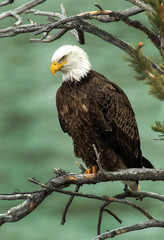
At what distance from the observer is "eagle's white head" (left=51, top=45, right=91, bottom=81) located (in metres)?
3.18

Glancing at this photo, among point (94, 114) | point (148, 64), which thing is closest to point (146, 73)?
point (148, 64)

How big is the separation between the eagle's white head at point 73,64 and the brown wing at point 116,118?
90mm

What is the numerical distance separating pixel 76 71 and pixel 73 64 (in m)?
0.07

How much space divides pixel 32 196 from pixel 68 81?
2.84 feet

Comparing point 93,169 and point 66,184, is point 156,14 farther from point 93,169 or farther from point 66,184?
point 93,169

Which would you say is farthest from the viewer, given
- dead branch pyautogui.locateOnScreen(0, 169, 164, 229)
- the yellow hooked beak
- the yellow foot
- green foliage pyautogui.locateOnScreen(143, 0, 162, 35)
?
the yellow foot

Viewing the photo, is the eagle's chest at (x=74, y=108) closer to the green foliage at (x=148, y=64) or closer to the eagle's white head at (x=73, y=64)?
the eagle's white head at (x=73, y=64)

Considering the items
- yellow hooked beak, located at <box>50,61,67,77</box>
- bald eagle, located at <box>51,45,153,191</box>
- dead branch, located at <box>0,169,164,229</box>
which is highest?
yellow hooked beak, located at <box>50,61,67,77</box>

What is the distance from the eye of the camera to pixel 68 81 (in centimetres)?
328

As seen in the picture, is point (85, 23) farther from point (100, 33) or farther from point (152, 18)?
point (152, 18)

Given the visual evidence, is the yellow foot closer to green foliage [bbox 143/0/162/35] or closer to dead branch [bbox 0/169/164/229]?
dead branch [bbox 0/169/164/229]

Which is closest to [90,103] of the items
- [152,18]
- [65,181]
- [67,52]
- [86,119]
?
[86,119]

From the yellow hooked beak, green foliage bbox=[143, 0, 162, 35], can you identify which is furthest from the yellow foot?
green foliage bbox=[143, 0, 162, 35]

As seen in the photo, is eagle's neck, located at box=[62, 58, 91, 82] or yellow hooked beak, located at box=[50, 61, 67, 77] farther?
eagle's neck, located at box=[62, 58, 91, 82]
